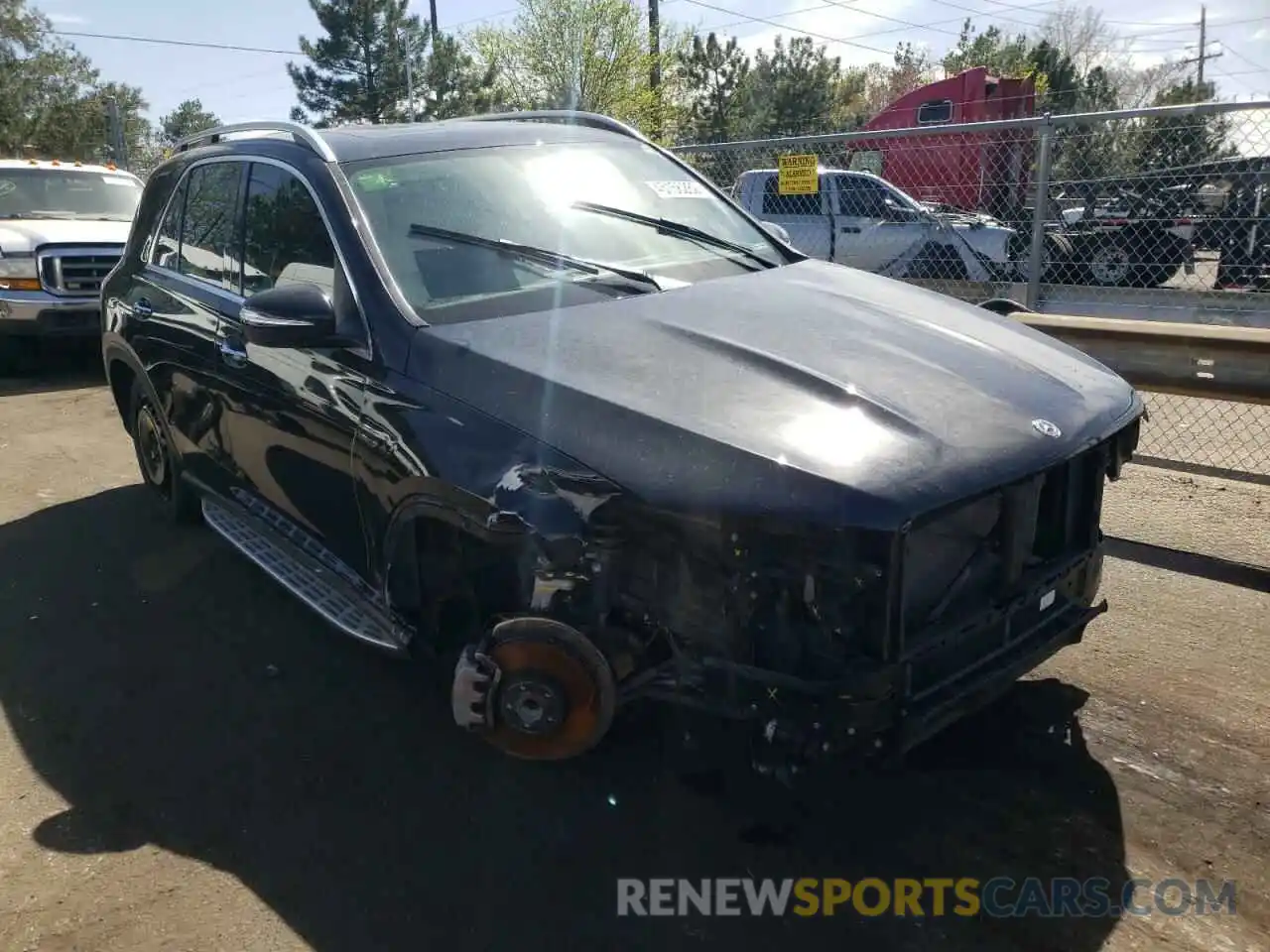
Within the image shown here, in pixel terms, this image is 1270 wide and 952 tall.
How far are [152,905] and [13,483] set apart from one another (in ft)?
15.3

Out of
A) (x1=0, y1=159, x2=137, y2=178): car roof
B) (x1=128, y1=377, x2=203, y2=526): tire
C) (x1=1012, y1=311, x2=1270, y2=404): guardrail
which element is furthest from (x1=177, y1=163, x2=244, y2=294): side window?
(x1=0, y1=159, x2=137, y2=178): car roof

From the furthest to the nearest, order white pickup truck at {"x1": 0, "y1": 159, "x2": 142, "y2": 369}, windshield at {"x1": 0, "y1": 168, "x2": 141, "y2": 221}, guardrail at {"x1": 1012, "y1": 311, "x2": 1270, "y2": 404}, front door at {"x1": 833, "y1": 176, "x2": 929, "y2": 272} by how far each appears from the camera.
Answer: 1. front door at {"x1": 833, "y1": 176, "x2": 929, "y2": 272}
2. windshield at {"x1": 0, "y1": 168, "x2": 141, "y2": 221}
3. white pickup truck at {"x1": 0, "y1": 159, "x2": 142, "y2": 369}
4. guardrail at {"x1": 1012, "y1": 311, "x2": 1270, "y2": 404}

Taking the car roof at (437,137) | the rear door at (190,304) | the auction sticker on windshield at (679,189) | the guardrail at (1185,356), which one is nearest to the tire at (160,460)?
the rear door at (190,304)

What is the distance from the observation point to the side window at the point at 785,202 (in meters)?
12.0

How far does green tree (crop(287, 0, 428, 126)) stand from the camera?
42.6 meters

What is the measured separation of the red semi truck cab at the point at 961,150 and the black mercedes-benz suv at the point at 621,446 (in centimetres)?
497

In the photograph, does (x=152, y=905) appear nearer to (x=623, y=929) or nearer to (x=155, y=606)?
(x=623, y=929)

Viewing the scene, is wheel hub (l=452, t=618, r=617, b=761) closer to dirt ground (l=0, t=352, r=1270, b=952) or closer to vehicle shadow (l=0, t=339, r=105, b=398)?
dirt ground (l=0, t=352, r=1270, b=952)

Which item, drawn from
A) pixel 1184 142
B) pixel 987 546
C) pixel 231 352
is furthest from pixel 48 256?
pixel 1184 142

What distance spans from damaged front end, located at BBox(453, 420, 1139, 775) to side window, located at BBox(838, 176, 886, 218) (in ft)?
30.7

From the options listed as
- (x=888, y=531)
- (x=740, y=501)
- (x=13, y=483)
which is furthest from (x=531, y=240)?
(x=13, y=483)

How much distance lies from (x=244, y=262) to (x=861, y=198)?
8.81 meters

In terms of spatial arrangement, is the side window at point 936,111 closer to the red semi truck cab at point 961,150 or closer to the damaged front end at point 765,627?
the red semi truck cab at point 961,150

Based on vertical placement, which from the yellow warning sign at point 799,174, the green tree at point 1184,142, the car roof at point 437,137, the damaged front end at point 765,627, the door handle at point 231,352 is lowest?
the damaged front end at point 765,627
